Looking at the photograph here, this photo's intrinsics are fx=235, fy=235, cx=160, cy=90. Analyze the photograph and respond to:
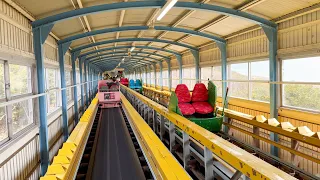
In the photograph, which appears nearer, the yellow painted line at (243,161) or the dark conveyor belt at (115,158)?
the yellow painted line at (243,161)

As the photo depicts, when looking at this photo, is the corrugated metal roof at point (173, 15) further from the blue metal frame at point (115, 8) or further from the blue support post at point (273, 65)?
the blue support post at point (273, 65)

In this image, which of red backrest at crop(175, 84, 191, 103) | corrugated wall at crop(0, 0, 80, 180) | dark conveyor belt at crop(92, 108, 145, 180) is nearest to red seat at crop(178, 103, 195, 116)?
red backrest at crop(175, 84, 191, 103)

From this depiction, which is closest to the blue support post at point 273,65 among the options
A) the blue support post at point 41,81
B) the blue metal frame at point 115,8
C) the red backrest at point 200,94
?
the blue metal frame at point 115,8

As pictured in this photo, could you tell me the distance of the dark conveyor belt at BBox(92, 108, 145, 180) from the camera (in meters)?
4.32

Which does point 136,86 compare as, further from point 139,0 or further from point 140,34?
point 139,0

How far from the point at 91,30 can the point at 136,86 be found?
10164mm

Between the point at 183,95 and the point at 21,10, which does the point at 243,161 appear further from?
the point at 21,10

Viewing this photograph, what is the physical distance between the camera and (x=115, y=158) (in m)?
5.12

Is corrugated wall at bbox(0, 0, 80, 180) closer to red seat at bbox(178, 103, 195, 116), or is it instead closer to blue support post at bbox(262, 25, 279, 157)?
red seat at bbox(178, 103, 195, 116)

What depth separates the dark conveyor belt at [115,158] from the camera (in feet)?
14.2

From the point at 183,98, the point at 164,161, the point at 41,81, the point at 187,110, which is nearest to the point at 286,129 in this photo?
the point at 187,110

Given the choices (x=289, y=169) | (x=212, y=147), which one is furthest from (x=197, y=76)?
(x=212, y=147)

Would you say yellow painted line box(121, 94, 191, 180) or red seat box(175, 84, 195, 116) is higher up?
red seat box(175, 84, 195, 116)

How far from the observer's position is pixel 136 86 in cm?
1920
